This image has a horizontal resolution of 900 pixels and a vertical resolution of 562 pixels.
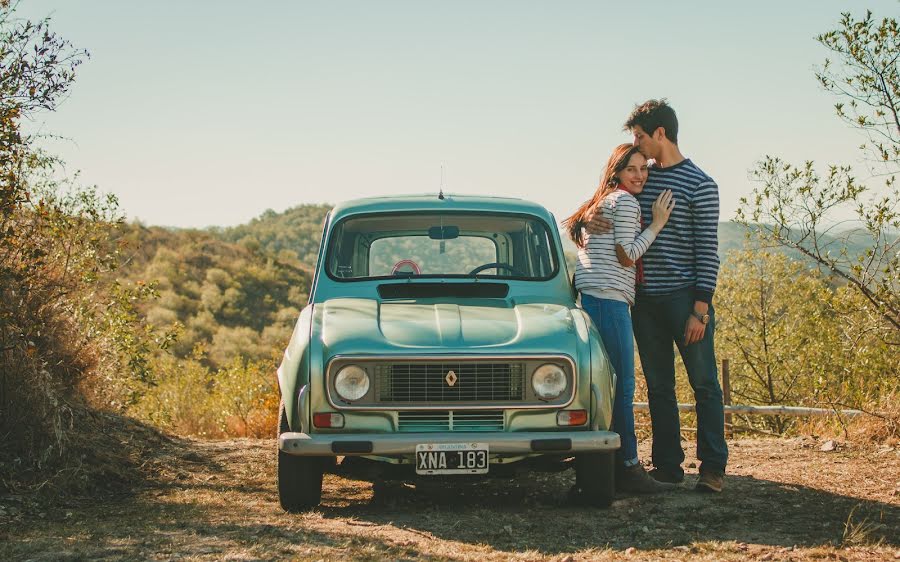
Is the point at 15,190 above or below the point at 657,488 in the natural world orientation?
above

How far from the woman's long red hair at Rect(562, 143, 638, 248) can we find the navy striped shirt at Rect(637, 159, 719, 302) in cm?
22

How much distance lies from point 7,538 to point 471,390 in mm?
2676

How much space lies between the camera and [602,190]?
21.7 ft

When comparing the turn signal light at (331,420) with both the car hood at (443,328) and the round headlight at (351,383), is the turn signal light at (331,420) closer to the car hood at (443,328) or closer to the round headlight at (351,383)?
the round headlight at (351,383)

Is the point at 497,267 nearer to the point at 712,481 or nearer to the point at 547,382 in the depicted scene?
the point at 547,382

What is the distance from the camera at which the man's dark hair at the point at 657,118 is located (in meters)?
6.50

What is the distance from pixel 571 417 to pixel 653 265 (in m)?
1.45

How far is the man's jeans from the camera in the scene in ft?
21.1

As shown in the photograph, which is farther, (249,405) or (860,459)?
(249,405)

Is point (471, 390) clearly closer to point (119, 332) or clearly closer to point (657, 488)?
point (657, 488)

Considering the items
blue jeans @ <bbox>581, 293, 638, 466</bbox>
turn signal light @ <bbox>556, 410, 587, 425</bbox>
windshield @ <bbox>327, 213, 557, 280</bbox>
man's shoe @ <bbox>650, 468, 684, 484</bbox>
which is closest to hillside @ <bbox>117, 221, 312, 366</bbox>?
windshield @ <bbox>327, 213, 557, 280</bbox>

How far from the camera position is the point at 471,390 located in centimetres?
555

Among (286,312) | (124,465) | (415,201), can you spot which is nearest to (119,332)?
(124,465)

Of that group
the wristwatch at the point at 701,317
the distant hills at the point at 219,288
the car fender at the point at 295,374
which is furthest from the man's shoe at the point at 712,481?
the distant hills at the point at 219,288
